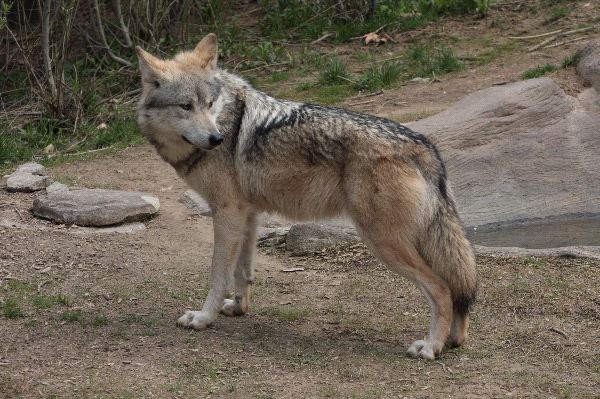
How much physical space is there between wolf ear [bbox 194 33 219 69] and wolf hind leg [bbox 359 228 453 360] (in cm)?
155

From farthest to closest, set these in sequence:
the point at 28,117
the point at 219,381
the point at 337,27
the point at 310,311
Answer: the point at 337,27 → the point at 28,117 → the point at 310,311 → the point at 219,381

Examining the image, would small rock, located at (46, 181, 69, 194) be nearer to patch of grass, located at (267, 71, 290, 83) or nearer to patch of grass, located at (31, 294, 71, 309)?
patch of grass, located at (31, 294, 71, 309)

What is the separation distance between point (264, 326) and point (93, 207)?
2368mm

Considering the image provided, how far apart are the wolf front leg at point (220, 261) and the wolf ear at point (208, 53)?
0.96m

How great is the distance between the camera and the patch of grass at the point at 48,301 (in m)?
6.36

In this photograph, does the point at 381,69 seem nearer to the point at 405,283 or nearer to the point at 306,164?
the point at 405,283

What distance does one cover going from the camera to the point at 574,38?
1227 cm

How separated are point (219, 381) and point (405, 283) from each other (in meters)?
2.15

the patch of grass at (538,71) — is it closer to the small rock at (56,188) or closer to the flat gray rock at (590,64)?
the flat gray rock at (590,64)

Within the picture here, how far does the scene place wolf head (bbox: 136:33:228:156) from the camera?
5.96 metres

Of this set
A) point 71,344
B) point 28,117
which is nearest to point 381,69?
point 28,117

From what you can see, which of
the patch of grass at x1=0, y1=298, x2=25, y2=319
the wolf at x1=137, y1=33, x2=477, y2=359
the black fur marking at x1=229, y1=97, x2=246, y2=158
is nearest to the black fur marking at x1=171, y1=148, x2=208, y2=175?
the wolf at x1=137, y1=33, x2=477, y2=359

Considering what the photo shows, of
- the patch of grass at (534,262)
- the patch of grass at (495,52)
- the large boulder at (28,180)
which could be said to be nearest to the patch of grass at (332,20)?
the patch of grass at (495,52)

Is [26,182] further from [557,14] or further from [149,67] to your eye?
[557,14]
